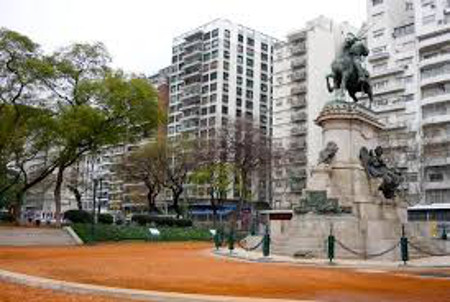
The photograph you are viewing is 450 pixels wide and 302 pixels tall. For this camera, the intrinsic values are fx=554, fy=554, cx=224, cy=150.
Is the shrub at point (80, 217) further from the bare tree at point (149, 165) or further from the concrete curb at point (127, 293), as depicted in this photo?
the concrete curb at point (127, 293)

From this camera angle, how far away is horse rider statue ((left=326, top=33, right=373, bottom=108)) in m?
27.4

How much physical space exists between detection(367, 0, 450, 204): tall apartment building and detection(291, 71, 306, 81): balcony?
12.6m

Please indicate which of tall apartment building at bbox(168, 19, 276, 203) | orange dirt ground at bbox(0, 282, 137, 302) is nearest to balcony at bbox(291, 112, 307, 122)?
tall apartment building at bbox(168, 19, 276, 203)

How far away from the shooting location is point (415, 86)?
6825 cm

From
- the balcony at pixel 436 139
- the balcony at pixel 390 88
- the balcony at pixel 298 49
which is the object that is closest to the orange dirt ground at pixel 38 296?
the balcony at pixel 436 139

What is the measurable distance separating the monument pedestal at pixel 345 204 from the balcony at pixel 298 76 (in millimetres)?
59513

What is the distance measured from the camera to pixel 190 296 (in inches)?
416

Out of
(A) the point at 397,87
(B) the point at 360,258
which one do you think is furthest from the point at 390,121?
(B) the point at 360,258

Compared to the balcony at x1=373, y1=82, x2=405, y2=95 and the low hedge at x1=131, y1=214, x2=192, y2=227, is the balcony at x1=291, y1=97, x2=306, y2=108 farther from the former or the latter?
the low hedge at x1=131, y1=214, x2=192, y2=227

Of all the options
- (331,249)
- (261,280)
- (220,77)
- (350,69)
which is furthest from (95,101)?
(220,77)

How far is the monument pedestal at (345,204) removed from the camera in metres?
22.8

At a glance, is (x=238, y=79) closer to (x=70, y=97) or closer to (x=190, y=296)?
(x=70, y=97)

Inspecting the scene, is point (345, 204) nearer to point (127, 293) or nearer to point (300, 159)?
point (127, 293)

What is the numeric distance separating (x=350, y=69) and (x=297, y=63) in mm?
60538
